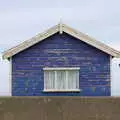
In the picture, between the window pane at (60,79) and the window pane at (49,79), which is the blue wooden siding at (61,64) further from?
the window pane at (60,79)

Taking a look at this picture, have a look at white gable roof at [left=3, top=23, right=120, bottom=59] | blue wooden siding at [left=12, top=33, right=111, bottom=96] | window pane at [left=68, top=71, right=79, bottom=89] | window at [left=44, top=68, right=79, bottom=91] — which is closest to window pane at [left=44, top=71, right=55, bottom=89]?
window at [left=44, top=68, right=79, bottom=91]

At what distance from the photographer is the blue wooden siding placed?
64.6ft

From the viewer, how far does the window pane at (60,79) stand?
1975 cm

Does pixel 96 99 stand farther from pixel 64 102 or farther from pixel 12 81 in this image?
pixel 12 81

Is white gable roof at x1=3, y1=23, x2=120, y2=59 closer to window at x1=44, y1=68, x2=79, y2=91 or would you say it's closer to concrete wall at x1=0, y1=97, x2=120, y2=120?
window at x1=44, y1=68, x2=79, y2=91

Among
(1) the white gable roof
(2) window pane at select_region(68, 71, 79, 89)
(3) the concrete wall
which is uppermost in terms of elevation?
(1) the white gable roof

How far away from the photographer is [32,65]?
65.0 ft

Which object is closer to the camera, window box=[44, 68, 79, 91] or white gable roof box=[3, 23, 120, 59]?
white gable roof box=[3, 23, 120, 59]

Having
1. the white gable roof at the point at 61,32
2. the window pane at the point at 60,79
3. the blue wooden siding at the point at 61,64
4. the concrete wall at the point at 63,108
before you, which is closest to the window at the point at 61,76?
the window pane at the point at 60,79

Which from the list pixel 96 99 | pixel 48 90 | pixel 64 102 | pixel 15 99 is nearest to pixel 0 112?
pixel 15 99

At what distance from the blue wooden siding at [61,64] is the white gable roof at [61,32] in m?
0.24

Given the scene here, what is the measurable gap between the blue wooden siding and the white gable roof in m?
0.24

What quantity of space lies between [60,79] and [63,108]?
7024 mm

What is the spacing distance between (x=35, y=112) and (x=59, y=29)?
A: 23.5 feet
